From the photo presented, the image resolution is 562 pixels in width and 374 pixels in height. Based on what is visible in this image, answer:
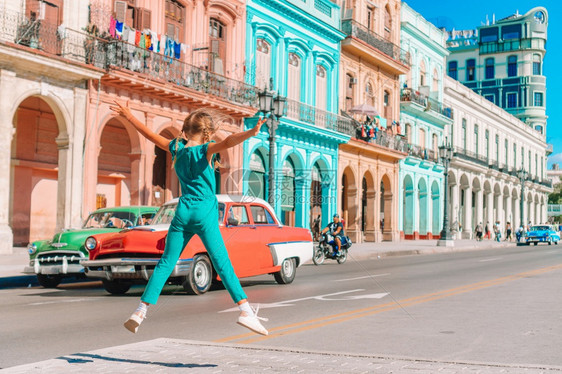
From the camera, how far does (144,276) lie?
1100 centimetres

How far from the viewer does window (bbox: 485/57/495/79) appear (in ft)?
287

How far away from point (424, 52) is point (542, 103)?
43.3m

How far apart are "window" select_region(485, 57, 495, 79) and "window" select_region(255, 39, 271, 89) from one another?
2466 inches

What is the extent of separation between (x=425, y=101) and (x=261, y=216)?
35573 millimetres

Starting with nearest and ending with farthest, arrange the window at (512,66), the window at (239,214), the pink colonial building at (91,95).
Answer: the window at (239,214) → the pink colonial building at (91,95) → the window at (512,66)

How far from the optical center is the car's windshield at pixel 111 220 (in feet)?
46.6

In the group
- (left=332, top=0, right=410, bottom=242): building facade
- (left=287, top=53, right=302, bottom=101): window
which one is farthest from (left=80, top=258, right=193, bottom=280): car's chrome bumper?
(left=332, top=0, right=410, bottom=242): building facade

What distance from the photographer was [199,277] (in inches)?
457

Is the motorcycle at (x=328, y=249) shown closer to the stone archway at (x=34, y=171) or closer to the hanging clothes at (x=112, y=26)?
the stone archway at (x=34, y=171)

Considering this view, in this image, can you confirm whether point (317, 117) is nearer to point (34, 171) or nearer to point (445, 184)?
point (445, 184)

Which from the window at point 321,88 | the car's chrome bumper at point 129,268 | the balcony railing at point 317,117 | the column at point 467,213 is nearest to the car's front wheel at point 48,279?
the car's chrome bumper at point 129,268

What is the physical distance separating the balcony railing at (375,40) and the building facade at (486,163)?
10.1 meters

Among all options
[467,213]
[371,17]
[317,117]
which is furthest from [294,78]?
A: [467,213]

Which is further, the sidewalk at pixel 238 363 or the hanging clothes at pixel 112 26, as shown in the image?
the hanging clothes at pixel 112 26
